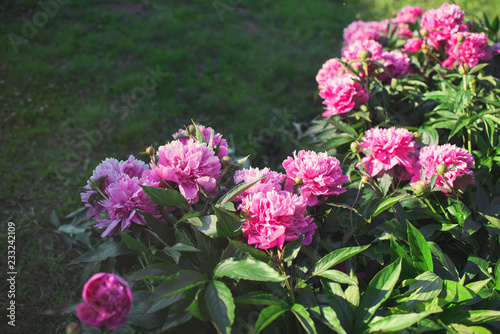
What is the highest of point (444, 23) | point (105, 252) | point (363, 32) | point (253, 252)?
point (444, 23)

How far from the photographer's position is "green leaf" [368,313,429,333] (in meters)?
0.88

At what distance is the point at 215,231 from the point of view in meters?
1.07

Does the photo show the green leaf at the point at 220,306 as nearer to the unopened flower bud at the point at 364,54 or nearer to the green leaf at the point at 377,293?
the green leaf at the point at 377,293

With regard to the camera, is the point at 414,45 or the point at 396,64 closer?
the point at 396,64

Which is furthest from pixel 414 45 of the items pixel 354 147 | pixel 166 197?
pixel 166 197

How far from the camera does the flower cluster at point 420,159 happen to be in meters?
1.37

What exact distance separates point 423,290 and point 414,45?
5.40 feet

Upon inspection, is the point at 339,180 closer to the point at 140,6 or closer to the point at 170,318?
the point at 170,318

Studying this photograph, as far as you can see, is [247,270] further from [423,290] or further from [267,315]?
[423,290]

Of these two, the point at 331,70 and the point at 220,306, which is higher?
the point at 331,70

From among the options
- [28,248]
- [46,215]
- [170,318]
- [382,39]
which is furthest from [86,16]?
[170,318]

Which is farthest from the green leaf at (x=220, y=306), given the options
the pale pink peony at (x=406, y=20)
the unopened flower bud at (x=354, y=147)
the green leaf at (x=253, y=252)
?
the pale pink peony at (x=406, y=20)

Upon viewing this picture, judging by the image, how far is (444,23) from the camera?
6.75 ft

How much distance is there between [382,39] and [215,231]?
2.08 m
